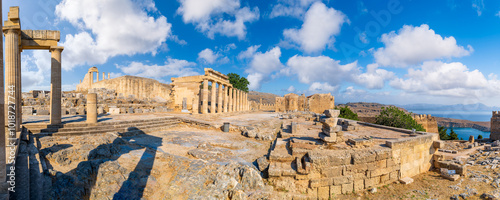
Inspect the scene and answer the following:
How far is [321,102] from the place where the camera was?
37.8 meters

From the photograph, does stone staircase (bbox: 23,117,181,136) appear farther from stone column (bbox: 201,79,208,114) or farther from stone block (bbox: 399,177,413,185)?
stone block (bbox: 399,177,413,185)

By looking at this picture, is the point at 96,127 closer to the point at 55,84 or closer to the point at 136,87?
the point at 55,84

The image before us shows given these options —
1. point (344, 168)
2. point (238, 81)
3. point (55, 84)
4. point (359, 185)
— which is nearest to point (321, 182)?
point (344, 168)

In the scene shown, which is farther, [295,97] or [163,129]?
[295,97]

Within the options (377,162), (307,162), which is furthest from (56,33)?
(377,162)

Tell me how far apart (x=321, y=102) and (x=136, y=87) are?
3403cm

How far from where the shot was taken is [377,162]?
262 inches

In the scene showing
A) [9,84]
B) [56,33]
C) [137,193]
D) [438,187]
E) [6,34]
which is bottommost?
[438,187]

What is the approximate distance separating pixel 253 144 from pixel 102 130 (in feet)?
25.4

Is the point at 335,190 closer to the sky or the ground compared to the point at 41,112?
closer to the ground

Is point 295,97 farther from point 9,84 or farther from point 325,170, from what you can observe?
point 9,84

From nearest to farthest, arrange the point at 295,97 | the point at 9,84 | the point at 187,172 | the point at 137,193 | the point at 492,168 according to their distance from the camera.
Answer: the point at 137,193 < the point at 187,172 < the point at 9,84 < the point at 492,168 < the point at 295,97

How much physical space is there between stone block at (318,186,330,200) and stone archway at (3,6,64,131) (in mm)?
Result: 9804

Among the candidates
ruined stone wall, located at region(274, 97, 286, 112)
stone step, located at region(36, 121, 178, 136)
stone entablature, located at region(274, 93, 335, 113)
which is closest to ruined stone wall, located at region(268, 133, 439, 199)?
stone step, located at region(36, 121, 178, 136)
